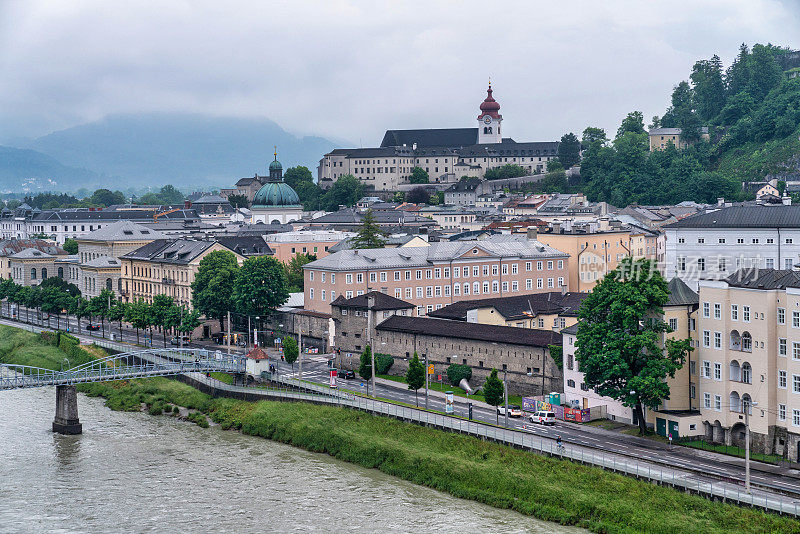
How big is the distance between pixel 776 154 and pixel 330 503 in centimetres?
12200

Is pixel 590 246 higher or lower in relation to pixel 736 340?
higher

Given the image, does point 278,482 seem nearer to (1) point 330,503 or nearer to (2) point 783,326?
(1) point 330,503

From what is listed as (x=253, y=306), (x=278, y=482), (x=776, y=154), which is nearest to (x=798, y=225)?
(x=253, y=306)

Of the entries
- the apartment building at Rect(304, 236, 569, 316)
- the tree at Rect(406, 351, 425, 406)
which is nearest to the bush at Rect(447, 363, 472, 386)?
the tree at Rect(406, 351, 425, 406)

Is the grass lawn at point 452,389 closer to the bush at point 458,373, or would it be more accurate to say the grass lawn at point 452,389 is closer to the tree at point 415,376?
the bush at point 458,373

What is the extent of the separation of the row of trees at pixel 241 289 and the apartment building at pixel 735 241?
30.1m

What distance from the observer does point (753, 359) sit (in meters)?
50.0

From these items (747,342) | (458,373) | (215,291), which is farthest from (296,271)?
(747,342)

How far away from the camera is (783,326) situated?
48.9 metres

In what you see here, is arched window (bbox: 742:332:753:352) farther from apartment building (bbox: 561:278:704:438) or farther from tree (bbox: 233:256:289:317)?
tree (bbox: 233:256:289:317)

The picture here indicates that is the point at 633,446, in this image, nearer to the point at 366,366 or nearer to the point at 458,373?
the point at 458,373

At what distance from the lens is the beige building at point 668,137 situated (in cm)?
17950

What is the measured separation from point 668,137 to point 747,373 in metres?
137

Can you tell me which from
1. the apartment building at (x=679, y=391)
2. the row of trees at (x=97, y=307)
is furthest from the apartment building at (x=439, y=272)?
the apartment building at (x=679, y=391)
